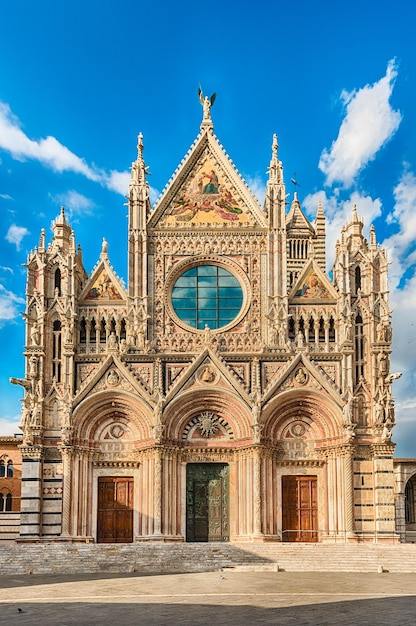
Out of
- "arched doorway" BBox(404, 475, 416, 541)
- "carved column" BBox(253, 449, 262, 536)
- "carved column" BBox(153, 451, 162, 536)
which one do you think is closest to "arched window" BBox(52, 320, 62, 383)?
"carved column" BBox(153, 451, 162, 536)

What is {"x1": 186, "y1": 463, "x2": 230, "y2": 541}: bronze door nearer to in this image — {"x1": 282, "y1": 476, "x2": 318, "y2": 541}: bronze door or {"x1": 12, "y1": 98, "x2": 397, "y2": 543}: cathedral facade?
{"x1": 12, "y1": 98, "x2": 397, "y2": 543}: cathedral facade

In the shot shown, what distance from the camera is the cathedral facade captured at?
115 feet

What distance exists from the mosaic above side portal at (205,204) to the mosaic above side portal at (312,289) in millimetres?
4044

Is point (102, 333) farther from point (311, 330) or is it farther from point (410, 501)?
point (410, 501)

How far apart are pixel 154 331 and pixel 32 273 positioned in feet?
20.5

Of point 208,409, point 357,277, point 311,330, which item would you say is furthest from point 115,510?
point 357,277

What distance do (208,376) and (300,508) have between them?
272 inches

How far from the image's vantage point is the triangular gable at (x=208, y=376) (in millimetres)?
35812

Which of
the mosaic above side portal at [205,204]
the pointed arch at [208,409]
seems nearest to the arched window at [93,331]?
the pointed arch at [208,409]

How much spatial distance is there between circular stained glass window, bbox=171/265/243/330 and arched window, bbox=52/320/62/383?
17.5 ft

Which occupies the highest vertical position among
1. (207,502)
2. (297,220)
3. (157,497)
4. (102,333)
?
(297,220)

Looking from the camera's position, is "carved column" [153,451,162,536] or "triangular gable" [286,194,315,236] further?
"triangular gable" [286,194,315,236]

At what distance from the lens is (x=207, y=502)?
35.8 m

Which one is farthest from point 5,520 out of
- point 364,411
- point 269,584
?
point 269,584
